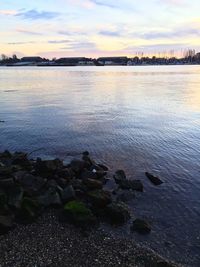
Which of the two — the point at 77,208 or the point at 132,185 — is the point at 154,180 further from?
the point at 77,208

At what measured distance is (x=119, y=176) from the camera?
1639 cm

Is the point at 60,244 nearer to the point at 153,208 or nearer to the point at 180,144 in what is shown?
the point at 153,208

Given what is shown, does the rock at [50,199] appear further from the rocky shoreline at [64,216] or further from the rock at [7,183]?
the rock at [7,183]

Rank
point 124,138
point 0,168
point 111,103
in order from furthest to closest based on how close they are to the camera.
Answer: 1. point 111,103
2. point 124,138
3. point 0,168

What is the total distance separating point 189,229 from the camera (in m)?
12.0

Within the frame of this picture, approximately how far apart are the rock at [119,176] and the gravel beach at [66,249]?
4769mm

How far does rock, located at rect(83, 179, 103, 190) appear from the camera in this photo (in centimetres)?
1476

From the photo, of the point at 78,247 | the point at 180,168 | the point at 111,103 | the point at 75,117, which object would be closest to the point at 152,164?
the point at 180,168

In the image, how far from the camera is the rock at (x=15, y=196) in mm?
12281

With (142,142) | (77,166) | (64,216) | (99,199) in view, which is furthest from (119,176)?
(142,142)

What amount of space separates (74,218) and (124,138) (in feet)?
44.2

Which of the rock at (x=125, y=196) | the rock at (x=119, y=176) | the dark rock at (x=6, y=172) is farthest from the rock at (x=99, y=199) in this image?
the dark rock at (x=6, y=172)

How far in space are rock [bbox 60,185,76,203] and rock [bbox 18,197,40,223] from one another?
1.15 metres

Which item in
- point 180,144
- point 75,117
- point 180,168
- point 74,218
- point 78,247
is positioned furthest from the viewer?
→ point 75,117
